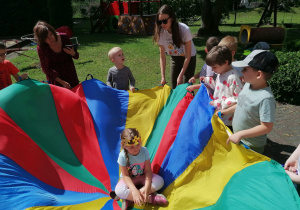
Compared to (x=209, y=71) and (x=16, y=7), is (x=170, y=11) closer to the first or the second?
(x=209, y=71)

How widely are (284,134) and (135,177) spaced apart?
→ 2.66 metres

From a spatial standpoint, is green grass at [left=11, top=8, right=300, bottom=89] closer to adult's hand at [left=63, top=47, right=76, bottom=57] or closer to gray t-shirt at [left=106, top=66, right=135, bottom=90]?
gray t-shirt at [left=106, top=66, right=135, bottom=90]

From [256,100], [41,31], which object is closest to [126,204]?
[256,100]

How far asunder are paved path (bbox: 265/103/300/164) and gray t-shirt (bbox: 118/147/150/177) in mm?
1853

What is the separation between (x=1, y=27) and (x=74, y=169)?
14.1m

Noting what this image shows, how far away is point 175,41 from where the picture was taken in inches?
141

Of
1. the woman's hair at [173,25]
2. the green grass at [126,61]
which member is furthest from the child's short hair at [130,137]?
the green grass at [126,61]

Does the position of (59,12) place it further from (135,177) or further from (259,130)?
(259,130)

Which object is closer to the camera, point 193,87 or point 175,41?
point 193,87

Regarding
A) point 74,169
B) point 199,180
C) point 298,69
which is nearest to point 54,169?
point 74,169

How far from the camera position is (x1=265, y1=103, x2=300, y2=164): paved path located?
3766mm

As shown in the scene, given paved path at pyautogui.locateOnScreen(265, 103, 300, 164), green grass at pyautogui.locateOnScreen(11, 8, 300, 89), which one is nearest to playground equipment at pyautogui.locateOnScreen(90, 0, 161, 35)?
green grass at pyautogui.locateOnScreen(11, 8, 300, 89)

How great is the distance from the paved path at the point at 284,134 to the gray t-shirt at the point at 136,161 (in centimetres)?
185

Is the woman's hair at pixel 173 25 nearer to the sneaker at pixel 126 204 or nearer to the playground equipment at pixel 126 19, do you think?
the sneaker at pixel 126 204
